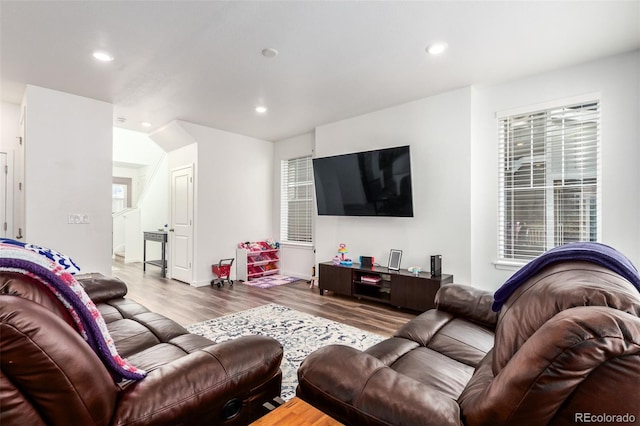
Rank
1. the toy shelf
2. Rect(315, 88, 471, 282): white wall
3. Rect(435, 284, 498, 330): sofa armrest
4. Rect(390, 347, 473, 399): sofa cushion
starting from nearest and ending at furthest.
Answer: Rect(390, 347, 473, 399): sofa cushion, Rect(435, 284, 498, 330): sofa armrest, Rect(315, 88, 471, 282): white wall, the toy shelf

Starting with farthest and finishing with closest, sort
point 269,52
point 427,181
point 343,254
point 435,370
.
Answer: point 343,254
point 427,181
point 269,52
point 435,370

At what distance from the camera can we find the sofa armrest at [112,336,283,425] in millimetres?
955

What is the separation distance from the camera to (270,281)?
5.34m

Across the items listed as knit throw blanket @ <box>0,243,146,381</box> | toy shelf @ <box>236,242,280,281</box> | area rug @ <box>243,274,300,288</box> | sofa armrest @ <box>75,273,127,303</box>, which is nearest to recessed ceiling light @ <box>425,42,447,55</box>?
knit throw blanket @ <box>0,243,146,381</box>

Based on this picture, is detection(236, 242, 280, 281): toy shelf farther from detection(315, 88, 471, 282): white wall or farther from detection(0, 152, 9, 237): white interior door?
detection(0, 152, 9, 237): white interior door

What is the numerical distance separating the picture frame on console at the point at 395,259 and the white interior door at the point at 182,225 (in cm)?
333

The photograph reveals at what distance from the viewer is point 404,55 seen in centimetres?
287

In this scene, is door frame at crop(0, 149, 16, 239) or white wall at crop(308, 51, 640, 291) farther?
door frame at crop(0, 149, 16, 239)

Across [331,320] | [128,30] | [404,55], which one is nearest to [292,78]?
[404,55]

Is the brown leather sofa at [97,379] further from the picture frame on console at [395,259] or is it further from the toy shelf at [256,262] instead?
the toy shelf at [256,262]

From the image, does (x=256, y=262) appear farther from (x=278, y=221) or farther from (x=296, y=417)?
(x=296, y=417)

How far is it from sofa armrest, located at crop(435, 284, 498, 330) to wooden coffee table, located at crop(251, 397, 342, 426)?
1.43 metres

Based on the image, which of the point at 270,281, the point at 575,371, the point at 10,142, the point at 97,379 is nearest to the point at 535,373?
the point at 575,371

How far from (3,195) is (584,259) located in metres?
5.89
